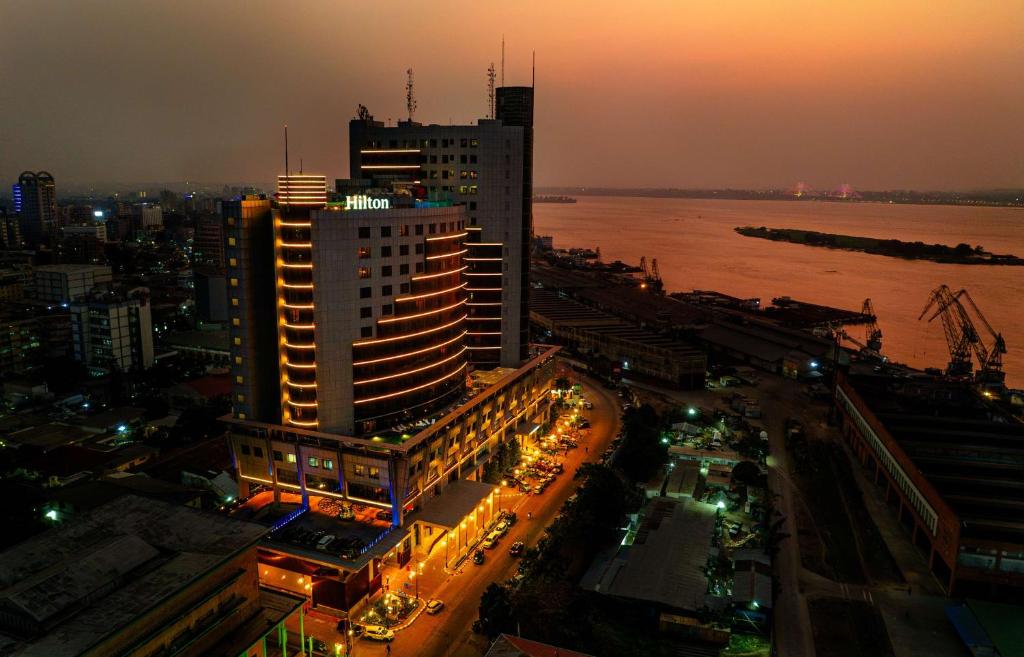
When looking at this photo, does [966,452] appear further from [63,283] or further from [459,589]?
Result: [63,283]

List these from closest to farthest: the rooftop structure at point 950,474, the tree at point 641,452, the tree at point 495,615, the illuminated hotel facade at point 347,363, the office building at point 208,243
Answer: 1. the tree at point 495,615
2. the rooftop structure at point 950,474
3. the illuminated hotel facade at point 347,363
4. the tree at point 641,452
5. the office building at point 208,243

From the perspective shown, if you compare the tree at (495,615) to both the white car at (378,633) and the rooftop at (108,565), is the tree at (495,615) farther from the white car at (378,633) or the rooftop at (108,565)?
the rooftop at (108,565)

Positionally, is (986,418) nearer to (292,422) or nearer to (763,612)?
(763,612)

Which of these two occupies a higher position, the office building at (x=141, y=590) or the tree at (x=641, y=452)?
the office building at (x=141, y=590)

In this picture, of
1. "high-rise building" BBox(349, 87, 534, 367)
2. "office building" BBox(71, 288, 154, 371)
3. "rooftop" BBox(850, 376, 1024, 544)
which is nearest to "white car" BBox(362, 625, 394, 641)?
"high-rise building" BBox(349, 87, 534, 367)

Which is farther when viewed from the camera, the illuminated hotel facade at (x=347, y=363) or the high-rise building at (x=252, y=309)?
the high-rise building at (x=252, y=309)

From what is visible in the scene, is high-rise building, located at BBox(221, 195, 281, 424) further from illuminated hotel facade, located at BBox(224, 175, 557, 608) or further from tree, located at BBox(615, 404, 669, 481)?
tree, located at BBox(615, 404, 669, 481)

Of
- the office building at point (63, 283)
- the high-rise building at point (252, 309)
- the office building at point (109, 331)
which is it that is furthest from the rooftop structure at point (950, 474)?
the office building at point (63, 283)
